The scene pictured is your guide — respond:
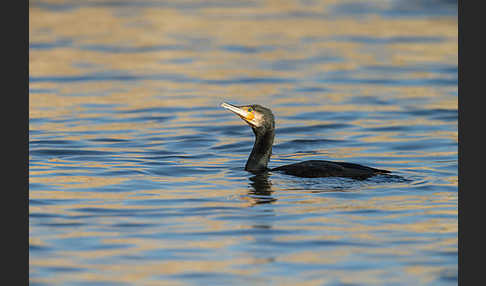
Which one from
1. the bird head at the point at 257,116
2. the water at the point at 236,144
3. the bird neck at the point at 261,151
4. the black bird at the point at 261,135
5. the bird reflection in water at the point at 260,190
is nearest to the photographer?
the water at the point at 236,144

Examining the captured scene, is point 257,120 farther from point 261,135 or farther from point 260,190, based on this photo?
point 260,190

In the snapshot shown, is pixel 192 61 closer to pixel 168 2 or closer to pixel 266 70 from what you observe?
pixel 266 70

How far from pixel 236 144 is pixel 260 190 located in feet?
14.3

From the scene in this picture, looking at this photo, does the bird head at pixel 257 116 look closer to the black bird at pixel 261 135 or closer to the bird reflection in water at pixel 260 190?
the black bird at pixel 261 135

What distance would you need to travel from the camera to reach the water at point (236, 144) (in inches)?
372

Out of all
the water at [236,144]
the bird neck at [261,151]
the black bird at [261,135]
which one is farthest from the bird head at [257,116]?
the water at [236,144]

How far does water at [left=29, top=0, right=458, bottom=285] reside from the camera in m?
9.45

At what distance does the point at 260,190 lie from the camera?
489 inches

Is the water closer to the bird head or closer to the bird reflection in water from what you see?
the bird reflection in water

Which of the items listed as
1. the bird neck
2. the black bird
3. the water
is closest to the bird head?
the black bird

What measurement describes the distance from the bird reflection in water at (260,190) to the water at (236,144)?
5 cm

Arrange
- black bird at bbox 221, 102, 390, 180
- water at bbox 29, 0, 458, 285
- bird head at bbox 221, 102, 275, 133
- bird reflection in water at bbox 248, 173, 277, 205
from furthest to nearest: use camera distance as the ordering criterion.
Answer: bird head at bbox 221, 102, 275, 133 → black bird at bbox 221, 102, 390, 180 → bird reflection in water at bbox 248, 173, 277, 205 → water at bbox 29, 0, 458, 285

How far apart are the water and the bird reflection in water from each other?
48mm

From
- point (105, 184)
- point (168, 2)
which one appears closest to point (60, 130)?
point (105, 184)
